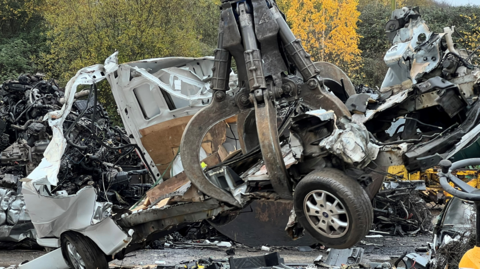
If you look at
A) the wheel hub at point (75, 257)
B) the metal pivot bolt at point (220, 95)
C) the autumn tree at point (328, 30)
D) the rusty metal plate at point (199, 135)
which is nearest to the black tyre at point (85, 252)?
the wheel hub at point (75, 257)

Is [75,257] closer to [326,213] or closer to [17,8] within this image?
[326,213]

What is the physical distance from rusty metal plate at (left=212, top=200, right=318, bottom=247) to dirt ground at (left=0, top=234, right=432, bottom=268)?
22 centimetres

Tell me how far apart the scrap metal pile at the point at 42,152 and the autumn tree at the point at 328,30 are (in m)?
14.2

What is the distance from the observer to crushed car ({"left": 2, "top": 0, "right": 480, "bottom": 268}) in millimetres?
4801

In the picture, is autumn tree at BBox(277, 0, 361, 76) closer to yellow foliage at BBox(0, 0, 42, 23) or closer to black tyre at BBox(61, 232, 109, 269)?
yellow foliage at BBox(0, 0, 42, 23)

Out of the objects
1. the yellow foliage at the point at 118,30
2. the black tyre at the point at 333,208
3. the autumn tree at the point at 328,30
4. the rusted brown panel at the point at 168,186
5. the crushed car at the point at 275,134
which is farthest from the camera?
the autumn tree at the point at 328,30

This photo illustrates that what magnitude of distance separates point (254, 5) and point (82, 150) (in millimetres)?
5949

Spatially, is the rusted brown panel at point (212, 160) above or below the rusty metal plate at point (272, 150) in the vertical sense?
below

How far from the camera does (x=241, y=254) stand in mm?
8648

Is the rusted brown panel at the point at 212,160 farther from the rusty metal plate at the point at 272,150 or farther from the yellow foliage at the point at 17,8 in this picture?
the yellow foliage at the point at 17,8

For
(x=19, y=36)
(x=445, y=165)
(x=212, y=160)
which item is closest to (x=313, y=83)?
(x=445, y=165)

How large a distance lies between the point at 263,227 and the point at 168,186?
2050 mm

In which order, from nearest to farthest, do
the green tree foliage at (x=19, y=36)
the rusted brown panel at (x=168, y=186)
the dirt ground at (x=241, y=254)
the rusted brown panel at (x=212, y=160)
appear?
the rusted brown panel at (x=168, y=186) < the rusted brown panel at (x=212, y=160) < the dirt ground at (x=241, y=254) < the green tree foliage at (x=19, y=36)

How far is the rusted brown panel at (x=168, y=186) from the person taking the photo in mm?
6977
